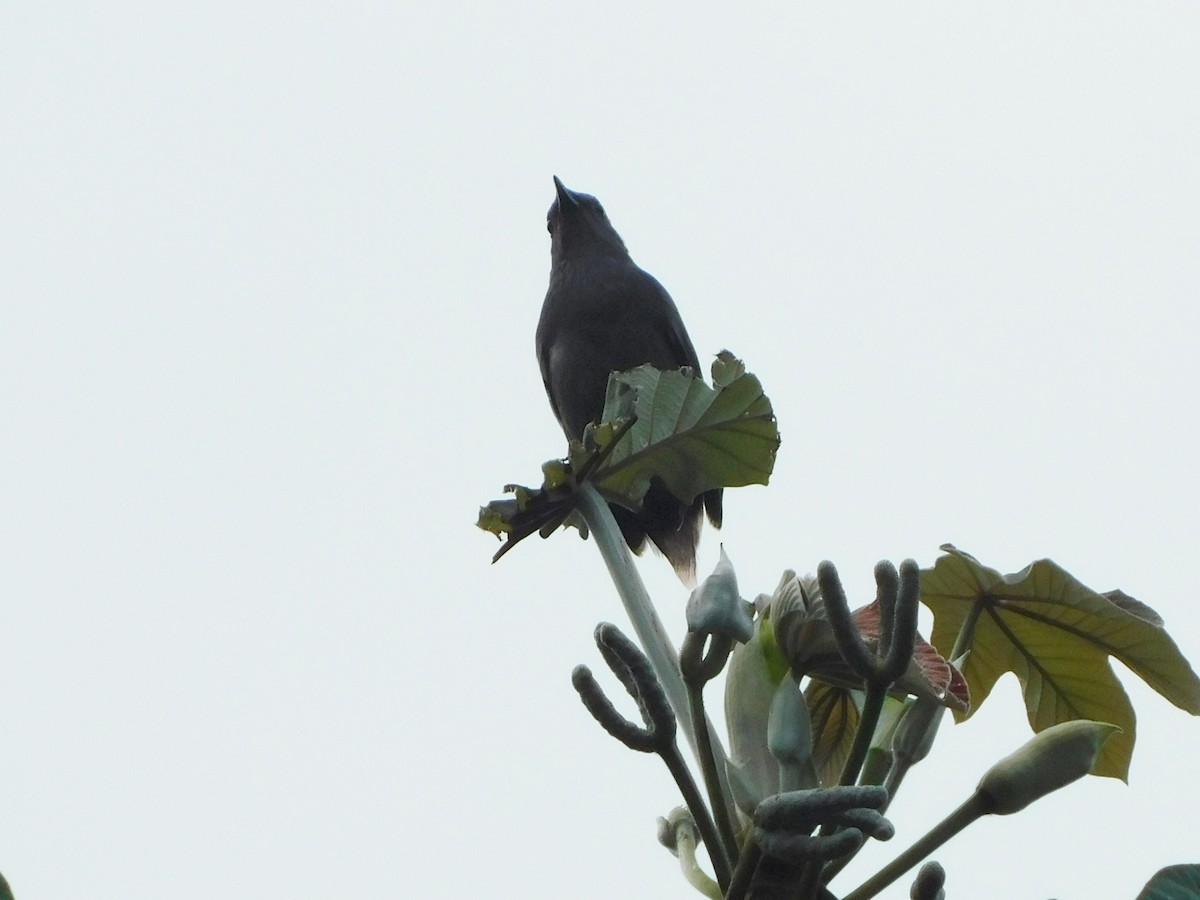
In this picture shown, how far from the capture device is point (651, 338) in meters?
4.61

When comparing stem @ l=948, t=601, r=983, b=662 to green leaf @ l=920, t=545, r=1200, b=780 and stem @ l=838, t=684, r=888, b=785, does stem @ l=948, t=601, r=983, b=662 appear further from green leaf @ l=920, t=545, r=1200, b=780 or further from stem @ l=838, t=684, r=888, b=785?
stem @ l=838, t=684, r=888, b=785

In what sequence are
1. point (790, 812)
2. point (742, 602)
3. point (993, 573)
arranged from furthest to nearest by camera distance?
1. point (993, 573)
2. point (742, 602)
3. point (790, 812)

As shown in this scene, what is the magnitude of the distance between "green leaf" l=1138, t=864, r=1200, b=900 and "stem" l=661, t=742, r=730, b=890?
0.35 meters

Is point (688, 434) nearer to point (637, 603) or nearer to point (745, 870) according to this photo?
point (637, 603)

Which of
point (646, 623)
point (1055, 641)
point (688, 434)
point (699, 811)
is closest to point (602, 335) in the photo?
point (688, 434)

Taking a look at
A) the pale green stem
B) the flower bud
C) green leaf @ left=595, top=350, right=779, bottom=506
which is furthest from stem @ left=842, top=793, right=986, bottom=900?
green leaf @ left=595, top=350, right=779, bottom=506

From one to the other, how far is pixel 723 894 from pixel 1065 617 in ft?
1.90

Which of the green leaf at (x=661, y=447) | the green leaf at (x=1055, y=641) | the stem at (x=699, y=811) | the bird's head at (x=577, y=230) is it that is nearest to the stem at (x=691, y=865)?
the stem at (x=699, y=811)

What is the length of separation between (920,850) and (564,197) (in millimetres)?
4220

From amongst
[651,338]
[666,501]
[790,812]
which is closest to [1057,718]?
[790,812]

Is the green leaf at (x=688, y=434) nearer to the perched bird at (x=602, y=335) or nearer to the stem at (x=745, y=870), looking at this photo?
the stem at (x=745, y=870)

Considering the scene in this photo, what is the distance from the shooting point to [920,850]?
3.76 ft

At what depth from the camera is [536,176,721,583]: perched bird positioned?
423cm

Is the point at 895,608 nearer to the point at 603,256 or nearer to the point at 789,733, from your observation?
the point at 789,733
